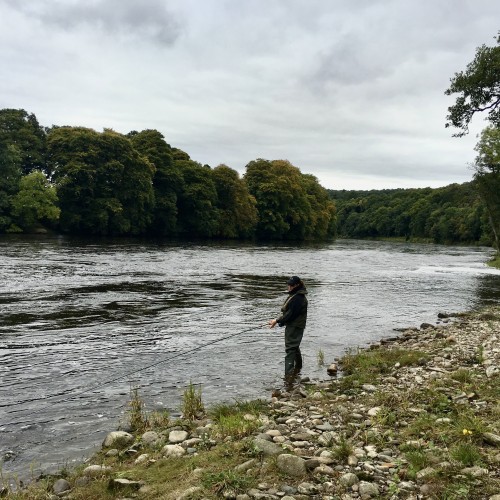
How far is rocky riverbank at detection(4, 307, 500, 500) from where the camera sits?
18.0ft

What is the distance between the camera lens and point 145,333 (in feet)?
53.0

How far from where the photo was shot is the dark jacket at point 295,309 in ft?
39.0

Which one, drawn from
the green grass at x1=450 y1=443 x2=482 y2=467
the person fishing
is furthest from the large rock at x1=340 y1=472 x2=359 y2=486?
the person fishing

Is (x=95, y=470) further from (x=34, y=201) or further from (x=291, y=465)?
(x=34, y=201)

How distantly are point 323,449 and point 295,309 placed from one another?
18.0 ft

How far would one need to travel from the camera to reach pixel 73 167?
6994 centimetres

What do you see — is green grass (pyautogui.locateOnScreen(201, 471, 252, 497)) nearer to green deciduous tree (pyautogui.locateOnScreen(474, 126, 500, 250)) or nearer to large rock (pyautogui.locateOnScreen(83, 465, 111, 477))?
large rock (pyautogui.locateOnScreen(83, 465, 111, 477))

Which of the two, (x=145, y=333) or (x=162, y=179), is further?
(x=162, y=179)

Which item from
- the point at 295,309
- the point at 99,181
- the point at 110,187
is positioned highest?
the point at 99,181

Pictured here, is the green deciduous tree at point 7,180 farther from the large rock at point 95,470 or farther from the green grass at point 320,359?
the large rock at point 95,470

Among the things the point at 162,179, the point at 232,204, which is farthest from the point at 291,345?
the point at 232,204

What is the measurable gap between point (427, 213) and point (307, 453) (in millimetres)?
170661

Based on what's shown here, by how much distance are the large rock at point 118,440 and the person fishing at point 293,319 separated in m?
4.87

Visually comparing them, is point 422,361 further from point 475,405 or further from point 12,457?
point 12,457
